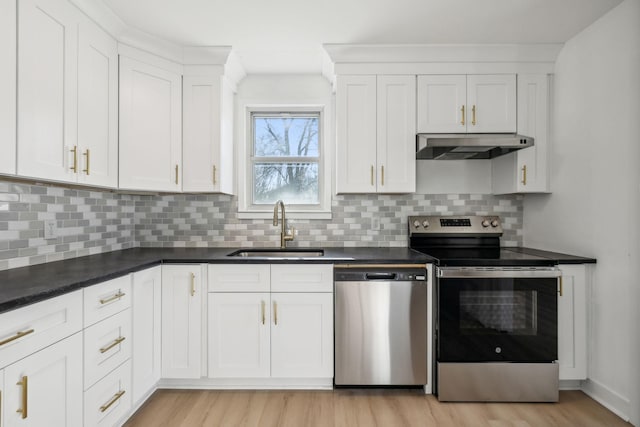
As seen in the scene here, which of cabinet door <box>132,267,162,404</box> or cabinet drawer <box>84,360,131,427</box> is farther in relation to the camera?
cabinet door <box>132,267,162,404</box>

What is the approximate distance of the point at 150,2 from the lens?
2068mm

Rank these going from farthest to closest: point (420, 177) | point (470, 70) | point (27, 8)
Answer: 1. point (420, 177)
2. point (470, 70)
3. point (27, 8)

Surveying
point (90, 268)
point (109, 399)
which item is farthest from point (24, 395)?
point (90, 268)

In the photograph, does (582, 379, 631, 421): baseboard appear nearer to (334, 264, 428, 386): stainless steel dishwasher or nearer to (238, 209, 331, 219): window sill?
(334, 264, 428, 386): stainless steel dishwasher

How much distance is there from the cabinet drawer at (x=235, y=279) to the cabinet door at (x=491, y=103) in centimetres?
194

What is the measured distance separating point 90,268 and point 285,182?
1687mm

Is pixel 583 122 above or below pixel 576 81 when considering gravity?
below

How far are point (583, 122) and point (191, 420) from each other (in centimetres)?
320

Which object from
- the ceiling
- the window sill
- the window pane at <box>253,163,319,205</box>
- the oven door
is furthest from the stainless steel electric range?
the ceiling

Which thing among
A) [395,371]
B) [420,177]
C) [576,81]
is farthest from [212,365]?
[576,81]

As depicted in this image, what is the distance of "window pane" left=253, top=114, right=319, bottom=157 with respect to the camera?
10.3 feet

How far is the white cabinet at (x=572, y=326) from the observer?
7.45 feet

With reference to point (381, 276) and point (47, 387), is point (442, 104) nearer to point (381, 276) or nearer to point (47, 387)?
point (381, 276)

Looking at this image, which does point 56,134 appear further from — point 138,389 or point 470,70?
point 470,70
